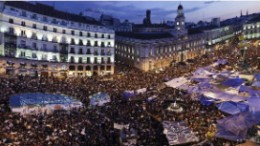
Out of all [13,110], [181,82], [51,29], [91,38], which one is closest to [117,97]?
[181,82]

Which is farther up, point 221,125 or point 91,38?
point 91,38

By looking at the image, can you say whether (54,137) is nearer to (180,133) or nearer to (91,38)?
(180,133)

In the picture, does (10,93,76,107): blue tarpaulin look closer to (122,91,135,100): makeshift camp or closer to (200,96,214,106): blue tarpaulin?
(122,91,135,100): makeshift camp

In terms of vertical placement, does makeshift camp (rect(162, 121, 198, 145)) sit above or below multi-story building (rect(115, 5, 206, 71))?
below

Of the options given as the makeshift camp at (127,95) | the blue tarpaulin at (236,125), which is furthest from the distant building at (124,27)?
the blue tarpaulin at (236,125)

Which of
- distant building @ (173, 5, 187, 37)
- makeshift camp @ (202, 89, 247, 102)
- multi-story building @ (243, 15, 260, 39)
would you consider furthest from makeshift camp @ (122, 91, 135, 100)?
multi-story building @ (243, 15, 260, 39)

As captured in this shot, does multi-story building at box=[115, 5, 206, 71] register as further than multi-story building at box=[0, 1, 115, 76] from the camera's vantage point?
Yes
